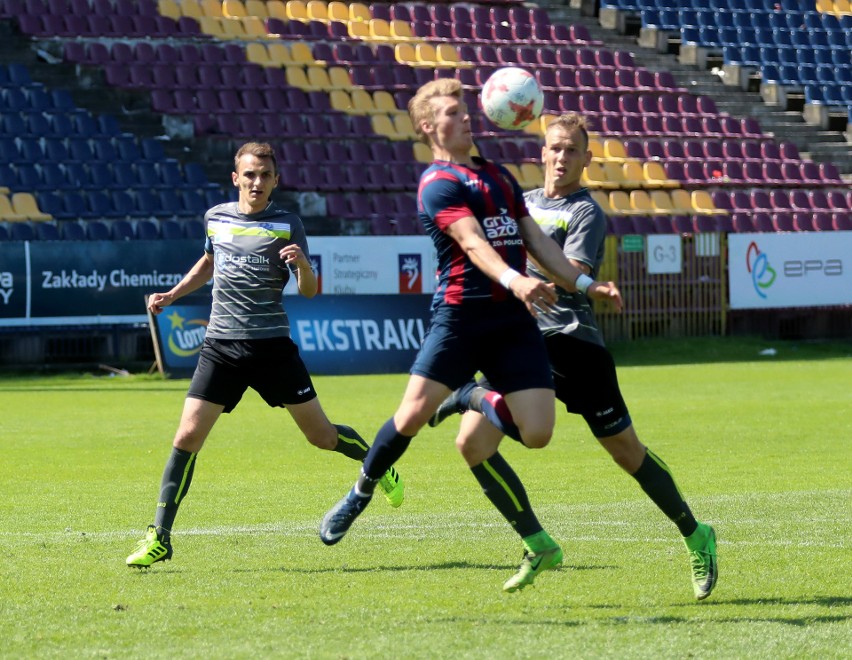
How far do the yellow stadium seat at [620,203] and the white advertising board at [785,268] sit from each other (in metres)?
3.15

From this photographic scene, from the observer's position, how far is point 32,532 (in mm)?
8391

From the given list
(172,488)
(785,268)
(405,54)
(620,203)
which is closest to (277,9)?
(405,54)

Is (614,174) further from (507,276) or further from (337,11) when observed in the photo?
(507,276)

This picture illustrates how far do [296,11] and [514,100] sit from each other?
2614cm

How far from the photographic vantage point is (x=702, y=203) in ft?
103

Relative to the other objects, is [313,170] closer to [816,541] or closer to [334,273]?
[334,273]

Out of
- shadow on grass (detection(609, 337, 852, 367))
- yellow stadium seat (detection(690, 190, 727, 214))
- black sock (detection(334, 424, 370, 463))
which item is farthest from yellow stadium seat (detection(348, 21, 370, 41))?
black sock (detection(334, 424, 370, 463))

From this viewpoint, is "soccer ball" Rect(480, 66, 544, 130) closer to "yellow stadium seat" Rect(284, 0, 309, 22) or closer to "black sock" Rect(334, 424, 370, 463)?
"black sock" Rect(334, 424, 370, 463)

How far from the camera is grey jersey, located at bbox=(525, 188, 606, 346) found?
659 cm

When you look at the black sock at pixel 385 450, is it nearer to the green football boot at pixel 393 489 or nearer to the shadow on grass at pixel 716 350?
the green football boot at pixel 393 489

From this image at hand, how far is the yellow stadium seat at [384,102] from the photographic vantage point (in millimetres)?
30766

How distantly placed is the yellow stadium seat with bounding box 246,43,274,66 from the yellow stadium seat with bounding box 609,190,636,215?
25.5 feet

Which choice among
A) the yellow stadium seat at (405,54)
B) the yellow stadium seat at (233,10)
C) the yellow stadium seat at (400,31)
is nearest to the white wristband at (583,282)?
the yellow stadium seat at (405,54)

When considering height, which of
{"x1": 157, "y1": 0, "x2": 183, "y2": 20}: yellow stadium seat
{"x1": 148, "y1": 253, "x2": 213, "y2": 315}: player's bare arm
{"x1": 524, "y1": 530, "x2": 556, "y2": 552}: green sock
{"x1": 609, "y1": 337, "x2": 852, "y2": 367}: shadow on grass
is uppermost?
{"x1": 157, "y1": 0, "x2": 183, "y2": 20}: yellow stadium seat
